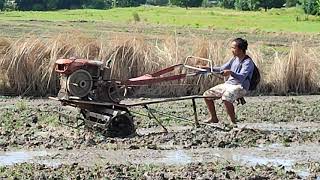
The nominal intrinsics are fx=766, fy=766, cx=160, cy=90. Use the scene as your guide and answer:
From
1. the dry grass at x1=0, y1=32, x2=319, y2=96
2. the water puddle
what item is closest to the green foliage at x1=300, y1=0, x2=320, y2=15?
the dry grass at x1=0, y1=32, x2=319, y2=96

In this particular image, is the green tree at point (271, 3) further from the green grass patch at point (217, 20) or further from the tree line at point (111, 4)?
the green grass patch at point (217, 20)

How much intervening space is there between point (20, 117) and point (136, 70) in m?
4.66

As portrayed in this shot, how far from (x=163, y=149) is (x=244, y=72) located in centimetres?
193

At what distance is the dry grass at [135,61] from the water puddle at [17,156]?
6.31 m

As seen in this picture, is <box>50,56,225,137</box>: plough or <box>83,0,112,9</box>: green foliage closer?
<box>50,56,225,137</box>: plough

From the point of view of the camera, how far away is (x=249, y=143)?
10.8m

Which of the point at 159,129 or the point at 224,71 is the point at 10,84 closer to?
the point at 159,129

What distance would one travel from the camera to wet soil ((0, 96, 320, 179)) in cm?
872

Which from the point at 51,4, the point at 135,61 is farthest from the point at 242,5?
the point at 135,61

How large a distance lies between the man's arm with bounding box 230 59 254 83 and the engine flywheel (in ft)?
7.05

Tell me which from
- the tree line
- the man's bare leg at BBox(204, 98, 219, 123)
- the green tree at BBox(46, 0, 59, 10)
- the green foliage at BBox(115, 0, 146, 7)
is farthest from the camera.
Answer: the green foliage at BBox(115, 0, 146, 7)

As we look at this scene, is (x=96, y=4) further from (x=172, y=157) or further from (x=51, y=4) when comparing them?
(x=172, y=157)

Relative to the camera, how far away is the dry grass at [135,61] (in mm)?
16688

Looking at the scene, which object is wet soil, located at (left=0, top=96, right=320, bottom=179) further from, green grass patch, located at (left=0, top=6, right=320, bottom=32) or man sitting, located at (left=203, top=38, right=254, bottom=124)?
green grass patch, located at (left=0, top=6, right=320, bottom=32)
